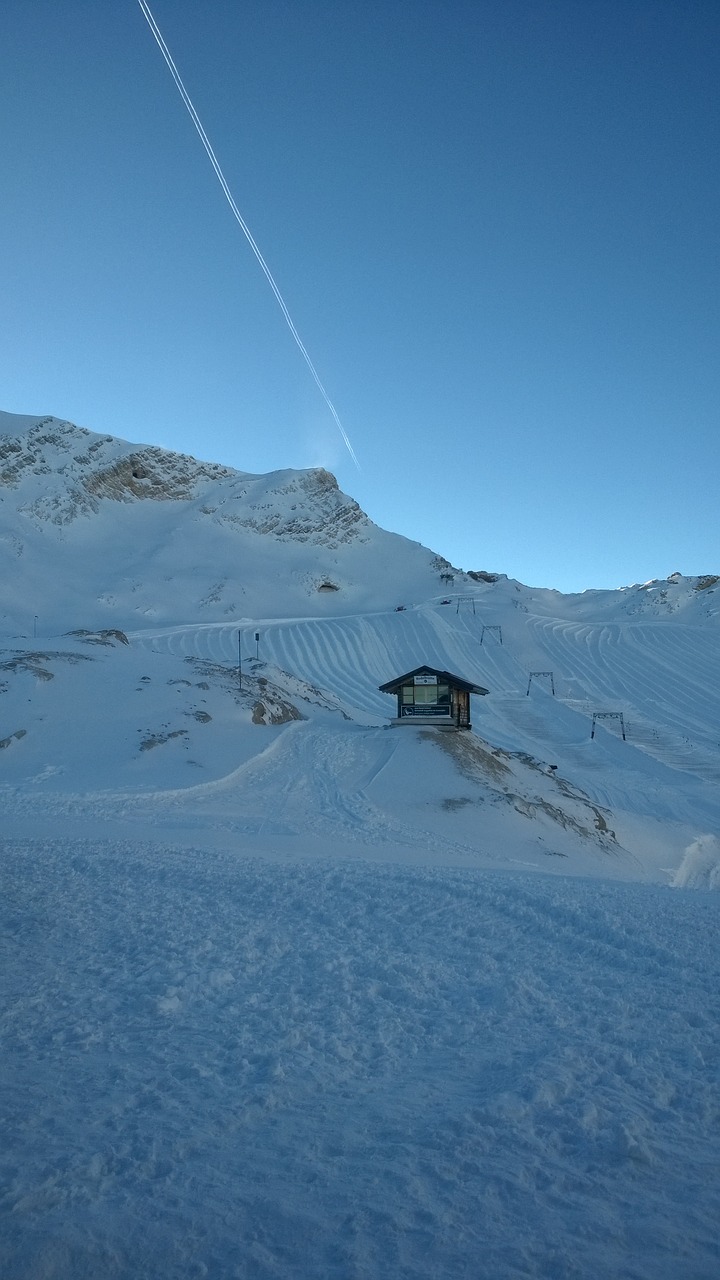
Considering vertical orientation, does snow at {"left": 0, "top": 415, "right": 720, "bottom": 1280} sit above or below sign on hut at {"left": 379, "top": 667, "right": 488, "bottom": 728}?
below

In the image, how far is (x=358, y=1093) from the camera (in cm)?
389

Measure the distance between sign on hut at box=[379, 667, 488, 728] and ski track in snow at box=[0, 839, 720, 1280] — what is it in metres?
19.0

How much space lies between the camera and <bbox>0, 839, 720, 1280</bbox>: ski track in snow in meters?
2.84

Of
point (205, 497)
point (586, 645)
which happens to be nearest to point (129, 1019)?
point (586, 645)

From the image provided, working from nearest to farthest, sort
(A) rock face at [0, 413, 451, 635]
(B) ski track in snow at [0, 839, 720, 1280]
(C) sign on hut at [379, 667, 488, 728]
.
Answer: (B) ski track in snow at [0, 839, 720, 1280]
(C) sign on hut at [379, 667, 488, 728]
(A) rock face at [0, 413, 451, 635]

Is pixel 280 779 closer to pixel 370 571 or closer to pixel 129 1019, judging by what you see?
pixel 129 1019

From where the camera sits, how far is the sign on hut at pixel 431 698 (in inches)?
1030

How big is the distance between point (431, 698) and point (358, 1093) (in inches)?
892

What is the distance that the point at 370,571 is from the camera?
95625 millimetres

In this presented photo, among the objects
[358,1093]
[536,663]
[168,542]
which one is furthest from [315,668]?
[358,1093]

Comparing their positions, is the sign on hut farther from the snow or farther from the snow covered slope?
the snow

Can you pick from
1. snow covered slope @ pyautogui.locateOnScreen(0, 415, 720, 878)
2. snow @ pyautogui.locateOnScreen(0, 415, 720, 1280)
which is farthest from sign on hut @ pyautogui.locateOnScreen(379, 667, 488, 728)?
snow @ pyautogui.locateOnScreen(0, 415, 720, 1280)

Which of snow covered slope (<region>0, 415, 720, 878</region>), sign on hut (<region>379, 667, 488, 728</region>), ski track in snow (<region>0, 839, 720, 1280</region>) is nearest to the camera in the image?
ski track in snow (<region>0, 839, 720, 1280</region>)

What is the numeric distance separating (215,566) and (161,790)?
7054 cm
